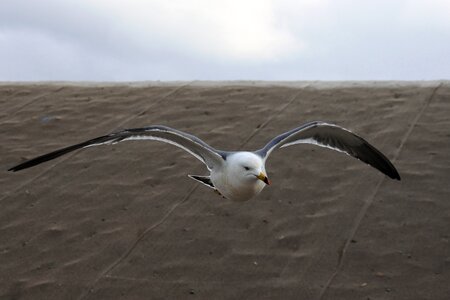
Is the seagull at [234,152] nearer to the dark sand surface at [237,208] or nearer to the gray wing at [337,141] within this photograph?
the gray wing at [337,141]

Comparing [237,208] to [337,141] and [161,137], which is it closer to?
[337,141]

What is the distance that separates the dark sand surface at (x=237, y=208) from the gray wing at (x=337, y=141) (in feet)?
9.42

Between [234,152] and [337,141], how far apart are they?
1643mm

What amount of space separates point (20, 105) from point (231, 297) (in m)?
9.97

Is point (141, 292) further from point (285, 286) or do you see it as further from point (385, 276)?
point (385, 276)

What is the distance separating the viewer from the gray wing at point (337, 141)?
27.2ft

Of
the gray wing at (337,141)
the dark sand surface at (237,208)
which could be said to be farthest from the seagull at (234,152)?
the dark sand surface at (237,208)

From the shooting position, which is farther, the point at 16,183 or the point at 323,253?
the point at 16,183

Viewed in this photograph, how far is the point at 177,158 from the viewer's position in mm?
15805

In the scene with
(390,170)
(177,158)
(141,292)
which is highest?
(390,170)

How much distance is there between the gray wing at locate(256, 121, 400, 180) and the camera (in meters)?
8.30

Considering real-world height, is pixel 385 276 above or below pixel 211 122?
below

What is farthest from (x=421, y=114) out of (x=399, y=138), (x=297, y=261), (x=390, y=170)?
(x=390, y=170)

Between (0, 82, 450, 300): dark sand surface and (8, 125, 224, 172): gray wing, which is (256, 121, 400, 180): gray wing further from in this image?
(0, 82, 450, 300): dark sand surface
